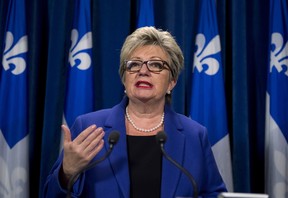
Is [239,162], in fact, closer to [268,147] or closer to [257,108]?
[268,147]

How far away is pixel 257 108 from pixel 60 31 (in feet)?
4.71

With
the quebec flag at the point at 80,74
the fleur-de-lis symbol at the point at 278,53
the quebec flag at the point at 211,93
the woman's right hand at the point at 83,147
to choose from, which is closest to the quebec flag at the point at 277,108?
the fleur-de-lis symbol at the point at 278,53

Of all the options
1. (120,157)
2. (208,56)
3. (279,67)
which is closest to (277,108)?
(279,67)

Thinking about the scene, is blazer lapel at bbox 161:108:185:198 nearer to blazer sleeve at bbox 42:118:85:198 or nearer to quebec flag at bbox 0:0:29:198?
blazer sleeve at bbox 42:118:85:198

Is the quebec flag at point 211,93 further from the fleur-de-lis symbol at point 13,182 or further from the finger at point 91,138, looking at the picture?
the finger at point 91,138

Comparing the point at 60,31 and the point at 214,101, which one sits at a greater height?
the point at 60,31

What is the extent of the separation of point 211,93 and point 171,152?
1.12m

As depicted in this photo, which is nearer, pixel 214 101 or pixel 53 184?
pixel 53 184

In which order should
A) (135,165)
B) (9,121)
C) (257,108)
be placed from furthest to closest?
(257,108)
(9,121)
(135,165)

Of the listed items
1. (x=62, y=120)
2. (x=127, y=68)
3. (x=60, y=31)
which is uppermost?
(x=60, y=31)

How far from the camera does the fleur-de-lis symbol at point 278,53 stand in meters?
3.02

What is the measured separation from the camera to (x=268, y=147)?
3047 mm

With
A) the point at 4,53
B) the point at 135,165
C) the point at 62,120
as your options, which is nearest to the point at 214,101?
the point at 62,120

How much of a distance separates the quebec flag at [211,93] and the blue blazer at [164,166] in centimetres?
85
